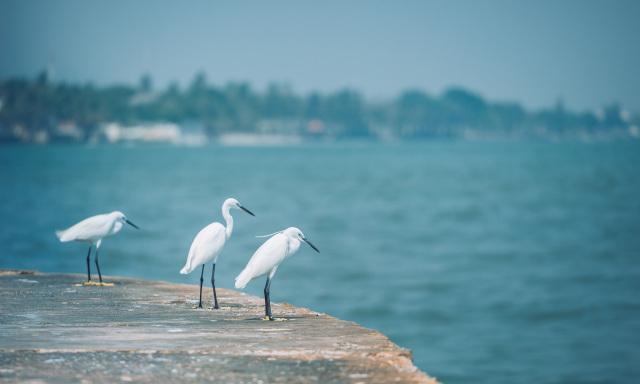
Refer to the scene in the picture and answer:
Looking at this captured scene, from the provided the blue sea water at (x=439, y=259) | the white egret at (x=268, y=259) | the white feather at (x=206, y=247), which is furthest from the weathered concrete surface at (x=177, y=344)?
the blue sea water at (x=439, y=259)

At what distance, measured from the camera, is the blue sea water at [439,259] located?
878 inches

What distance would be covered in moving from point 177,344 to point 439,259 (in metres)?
33.1

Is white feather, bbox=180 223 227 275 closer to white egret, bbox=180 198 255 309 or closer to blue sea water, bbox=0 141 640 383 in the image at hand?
white egret, bbox=180 198 255 309

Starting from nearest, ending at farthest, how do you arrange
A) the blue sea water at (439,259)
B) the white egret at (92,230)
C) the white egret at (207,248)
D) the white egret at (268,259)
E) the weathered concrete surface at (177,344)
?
the weathered concrete surface at (177,344) → the white egret at (268,259) → the white egret at (207,248) → the white egret at (92,230) → the blue sea water at (439,259)

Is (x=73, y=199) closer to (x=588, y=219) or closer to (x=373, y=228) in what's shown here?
(x=373, y=228)

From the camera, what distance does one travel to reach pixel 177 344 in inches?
291

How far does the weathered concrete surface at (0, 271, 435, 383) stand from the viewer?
6.46 meters

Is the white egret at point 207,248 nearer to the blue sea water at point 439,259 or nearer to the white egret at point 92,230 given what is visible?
the white egret at point 92,230

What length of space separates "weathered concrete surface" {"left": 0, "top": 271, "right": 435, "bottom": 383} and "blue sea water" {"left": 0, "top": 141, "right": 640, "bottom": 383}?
10943 mm

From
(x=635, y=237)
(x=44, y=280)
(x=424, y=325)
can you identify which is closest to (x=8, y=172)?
(x=635, y=237)

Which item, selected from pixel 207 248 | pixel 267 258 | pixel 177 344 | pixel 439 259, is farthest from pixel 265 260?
pixel 439 259

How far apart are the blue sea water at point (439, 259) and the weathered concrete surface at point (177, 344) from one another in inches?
431

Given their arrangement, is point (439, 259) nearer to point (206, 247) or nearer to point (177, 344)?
point (206, 247)

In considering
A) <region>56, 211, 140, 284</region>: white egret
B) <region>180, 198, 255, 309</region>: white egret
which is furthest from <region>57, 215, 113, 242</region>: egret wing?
<region>180, 198, 255, 309</region>: white egret
